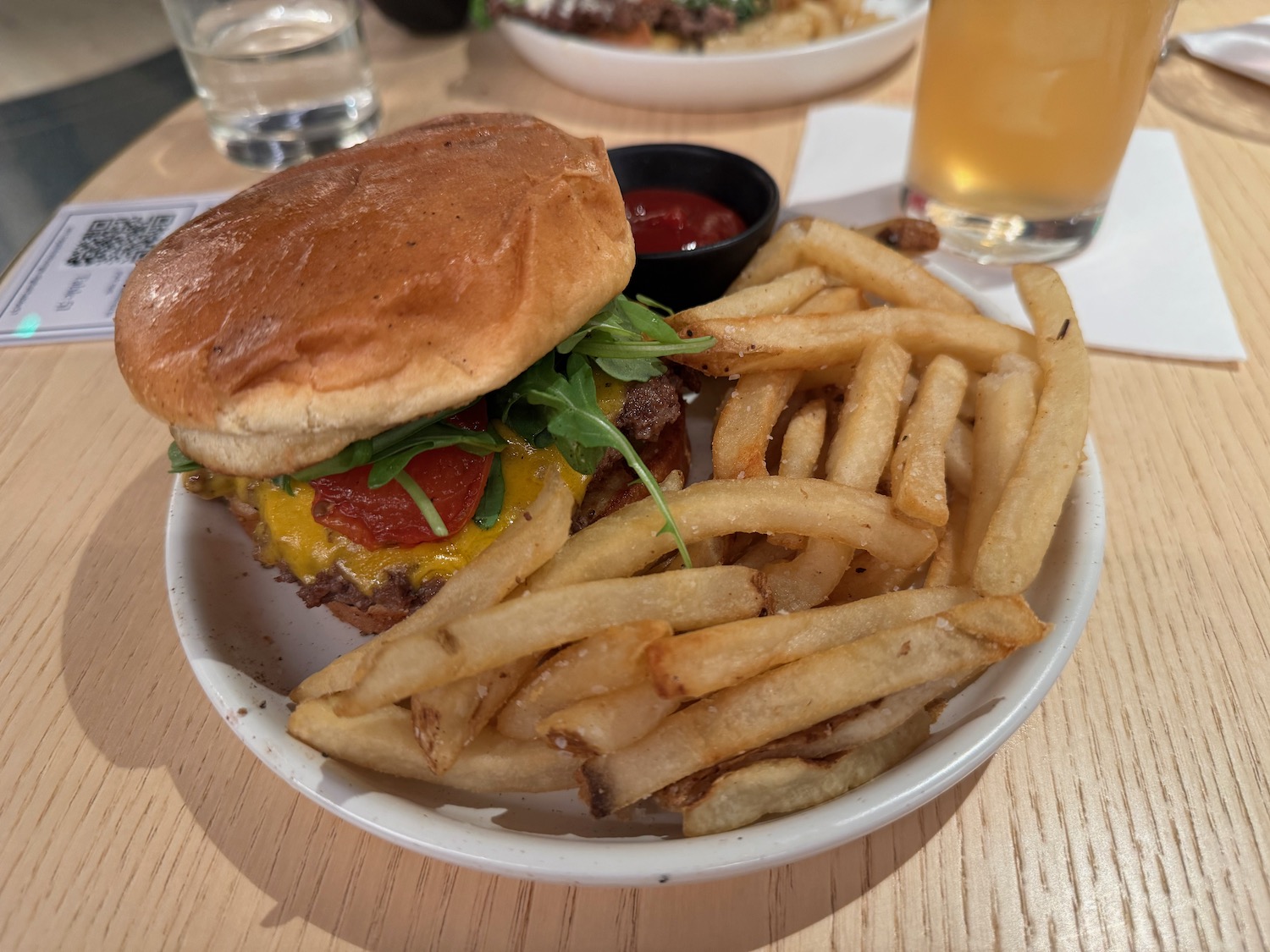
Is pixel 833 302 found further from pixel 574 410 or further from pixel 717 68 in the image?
pixel 717 68

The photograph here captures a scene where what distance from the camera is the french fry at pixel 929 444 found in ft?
4.66

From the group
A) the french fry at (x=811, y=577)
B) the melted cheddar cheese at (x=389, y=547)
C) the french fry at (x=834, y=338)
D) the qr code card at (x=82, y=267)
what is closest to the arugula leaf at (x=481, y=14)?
the qr code card at (x=82, y=267)

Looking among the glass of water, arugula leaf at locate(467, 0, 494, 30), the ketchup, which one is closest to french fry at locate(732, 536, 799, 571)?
the ketchup

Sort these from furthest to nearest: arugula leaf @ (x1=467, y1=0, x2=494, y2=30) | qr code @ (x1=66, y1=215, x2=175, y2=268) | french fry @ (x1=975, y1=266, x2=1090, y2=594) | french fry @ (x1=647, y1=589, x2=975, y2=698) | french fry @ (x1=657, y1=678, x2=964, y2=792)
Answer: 1. arugula leaf @ (x1=467, y1=0, x2=494, y2=30)
2. qr code @ (x1=66, y1=215, x2=175, y2=268)
3. french fry @ (x1=975, y1=266, x2=1090, y2=594)
4. french fry @ (x1=657, y1=678, x2=964, y2=792)
5. french fry @ (x1=647, y1=589, x2=975, y2=698)

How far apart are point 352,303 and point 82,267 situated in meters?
2.02

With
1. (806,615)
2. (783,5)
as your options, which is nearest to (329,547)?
(806,615)

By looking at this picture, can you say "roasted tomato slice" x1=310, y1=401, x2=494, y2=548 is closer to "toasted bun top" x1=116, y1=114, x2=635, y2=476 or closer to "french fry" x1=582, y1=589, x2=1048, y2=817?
"toasted bun top" x1=116, y1=114, x2=635, y2=476

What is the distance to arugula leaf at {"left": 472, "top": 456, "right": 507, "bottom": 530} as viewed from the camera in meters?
1.64

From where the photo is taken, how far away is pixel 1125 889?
1.35m

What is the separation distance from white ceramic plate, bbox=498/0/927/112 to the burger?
5.14 ft

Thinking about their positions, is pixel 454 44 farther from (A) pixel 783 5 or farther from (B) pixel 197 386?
(B) pixel 197 386

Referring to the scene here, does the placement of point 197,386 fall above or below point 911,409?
above

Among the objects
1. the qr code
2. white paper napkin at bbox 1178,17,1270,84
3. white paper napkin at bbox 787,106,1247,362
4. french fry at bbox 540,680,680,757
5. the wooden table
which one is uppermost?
french fry at bbox 540,680,680,757

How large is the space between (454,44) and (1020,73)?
9.25ft
